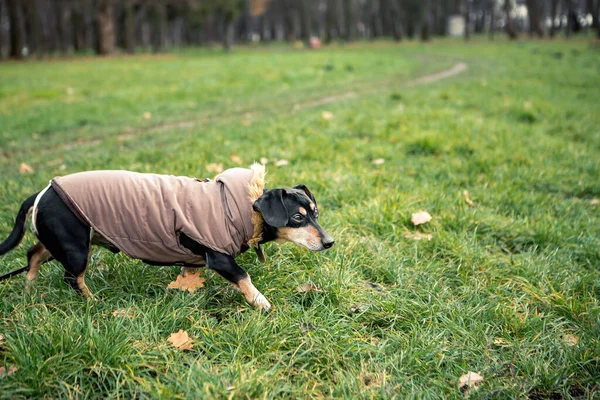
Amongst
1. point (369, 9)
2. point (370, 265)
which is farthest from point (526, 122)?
point (369, 9)

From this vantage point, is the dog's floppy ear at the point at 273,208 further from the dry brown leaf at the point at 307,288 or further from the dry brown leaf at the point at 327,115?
the dry brown leaf at the point at 327,115

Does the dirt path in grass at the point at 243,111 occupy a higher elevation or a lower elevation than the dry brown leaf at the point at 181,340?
higher

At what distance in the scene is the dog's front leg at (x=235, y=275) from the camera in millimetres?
2707

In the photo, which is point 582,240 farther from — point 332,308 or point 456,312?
point 332,308

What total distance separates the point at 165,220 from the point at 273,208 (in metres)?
0.64

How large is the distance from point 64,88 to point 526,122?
12.6 metres

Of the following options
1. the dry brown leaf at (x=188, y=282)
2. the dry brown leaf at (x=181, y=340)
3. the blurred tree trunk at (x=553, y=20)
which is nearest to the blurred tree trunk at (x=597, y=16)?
the blurred tree trunk at (x=553, y=20)

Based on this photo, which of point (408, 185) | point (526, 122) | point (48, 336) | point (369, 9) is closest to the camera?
point (48, 336)

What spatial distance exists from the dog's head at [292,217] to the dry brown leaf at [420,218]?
4.76 feet

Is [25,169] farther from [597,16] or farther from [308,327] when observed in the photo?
[597,16]

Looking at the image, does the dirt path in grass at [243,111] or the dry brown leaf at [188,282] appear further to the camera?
the dirt path in grass at [243,111]

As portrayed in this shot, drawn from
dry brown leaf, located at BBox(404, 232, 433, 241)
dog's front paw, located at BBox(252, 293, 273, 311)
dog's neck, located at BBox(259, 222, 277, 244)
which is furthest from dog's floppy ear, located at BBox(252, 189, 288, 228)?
dry brown leaf, located at BBox(404, 232, 433, 241)

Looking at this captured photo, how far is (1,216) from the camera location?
4.23m

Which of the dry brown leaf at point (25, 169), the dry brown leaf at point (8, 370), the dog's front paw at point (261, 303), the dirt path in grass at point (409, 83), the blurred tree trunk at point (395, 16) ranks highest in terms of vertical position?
the blurred tree trunk at point (395, 16)
